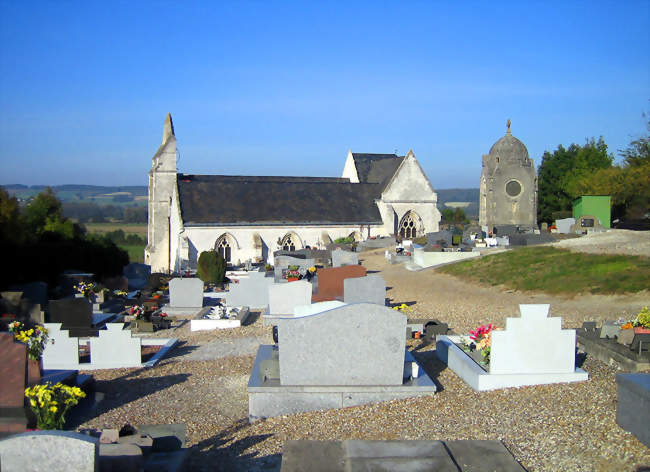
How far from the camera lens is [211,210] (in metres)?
39.0

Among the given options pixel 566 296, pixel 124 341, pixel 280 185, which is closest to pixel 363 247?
pixel 280 185

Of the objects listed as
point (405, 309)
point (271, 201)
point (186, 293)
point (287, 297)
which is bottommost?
point (405, 309)

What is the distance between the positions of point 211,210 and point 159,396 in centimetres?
2925

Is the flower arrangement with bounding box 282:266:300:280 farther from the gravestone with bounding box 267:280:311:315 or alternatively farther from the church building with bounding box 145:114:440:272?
the church building with bounding box 145:114:440:272

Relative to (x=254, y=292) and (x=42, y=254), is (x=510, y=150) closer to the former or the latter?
(x=254, y=292)

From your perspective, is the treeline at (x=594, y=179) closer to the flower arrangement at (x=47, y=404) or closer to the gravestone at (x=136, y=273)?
the gravestone at (x=136, y=273)

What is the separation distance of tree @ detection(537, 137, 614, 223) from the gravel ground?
55418 millimetres

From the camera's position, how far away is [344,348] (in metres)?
9.29

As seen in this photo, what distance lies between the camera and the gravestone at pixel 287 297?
17016 millimetres

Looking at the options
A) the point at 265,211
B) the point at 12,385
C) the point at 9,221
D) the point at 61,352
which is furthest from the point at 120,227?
the point at 12,385

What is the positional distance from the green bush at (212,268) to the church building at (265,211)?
28.4 ft

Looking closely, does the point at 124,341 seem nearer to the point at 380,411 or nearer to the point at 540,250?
the point at 380,411

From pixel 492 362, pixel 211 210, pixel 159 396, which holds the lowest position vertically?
pixel 159 396

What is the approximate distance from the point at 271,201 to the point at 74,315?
2627cm
